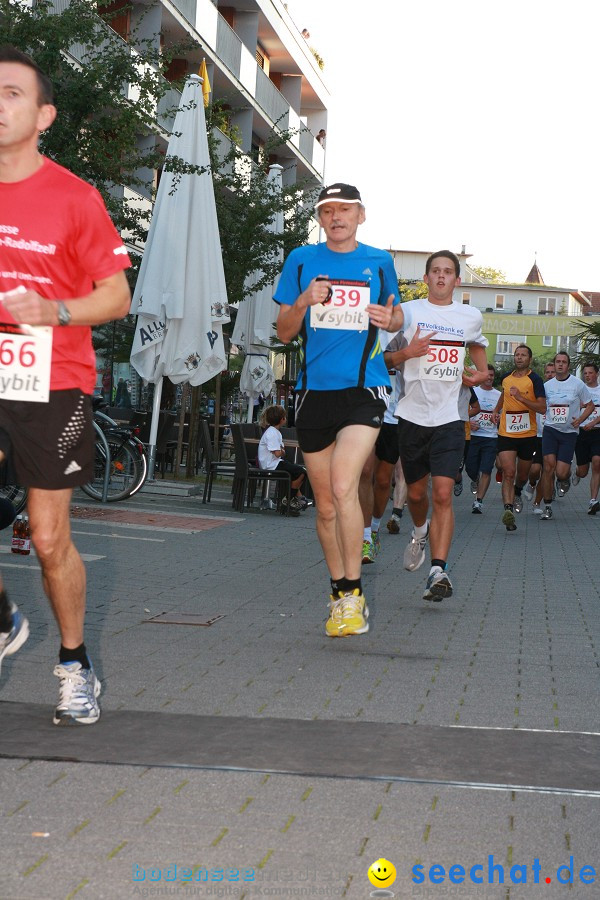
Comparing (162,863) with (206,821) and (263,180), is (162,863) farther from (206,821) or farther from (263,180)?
(263,180)

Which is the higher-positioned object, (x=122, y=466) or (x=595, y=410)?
(x=595, y=410)

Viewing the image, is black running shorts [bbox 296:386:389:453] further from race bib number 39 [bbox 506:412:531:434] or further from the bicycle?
race bib number 39 [bbox 506:412:531:434]

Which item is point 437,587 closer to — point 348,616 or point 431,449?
point 431,449

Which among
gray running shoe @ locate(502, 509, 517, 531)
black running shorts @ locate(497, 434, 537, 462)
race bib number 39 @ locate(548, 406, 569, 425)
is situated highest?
race bib number 39 @ locate(548, 406, 569, 425)

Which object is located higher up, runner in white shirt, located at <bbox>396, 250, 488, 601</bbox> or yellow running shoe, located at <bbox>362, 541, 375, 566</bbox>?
runner in white shirt, located at <bbox>396, 250, 488, 601</bbox>

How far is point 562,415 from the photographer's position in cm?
1841

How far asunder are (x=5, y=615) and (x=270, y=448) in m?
11.4

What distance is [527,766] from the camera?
Result: 428 cm

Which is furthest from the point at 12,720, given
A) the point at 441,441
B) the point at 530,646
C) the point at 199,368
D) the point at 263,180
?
the point at 263,180

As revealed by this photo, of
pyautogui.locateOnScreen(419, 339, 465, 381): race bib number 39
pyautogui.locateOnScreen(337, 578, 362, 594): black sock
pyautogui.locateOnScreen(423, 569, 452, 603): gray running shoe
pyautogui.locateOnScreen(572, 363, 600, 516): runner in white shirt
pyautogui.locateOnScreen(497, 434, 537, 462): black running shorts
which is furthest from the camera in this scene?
pyautogui.locateOnScreen(572, 363, 600, 516): runner in white shirt

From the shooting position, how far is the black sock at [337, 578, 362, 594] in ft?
22.3

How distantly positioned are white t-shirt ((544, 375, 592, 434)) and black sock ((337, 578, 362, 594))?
12.1 meters

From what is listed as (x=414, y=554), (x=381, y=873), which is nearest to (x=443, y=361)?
(x=414, y=554)

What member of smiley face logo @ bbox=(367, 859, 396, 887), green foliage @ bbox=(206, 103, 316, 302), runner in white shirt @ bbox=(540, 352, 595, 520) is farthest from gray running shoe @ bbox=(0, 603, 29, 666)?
green foliage @ bbox=(206, 103, 316, 302)
